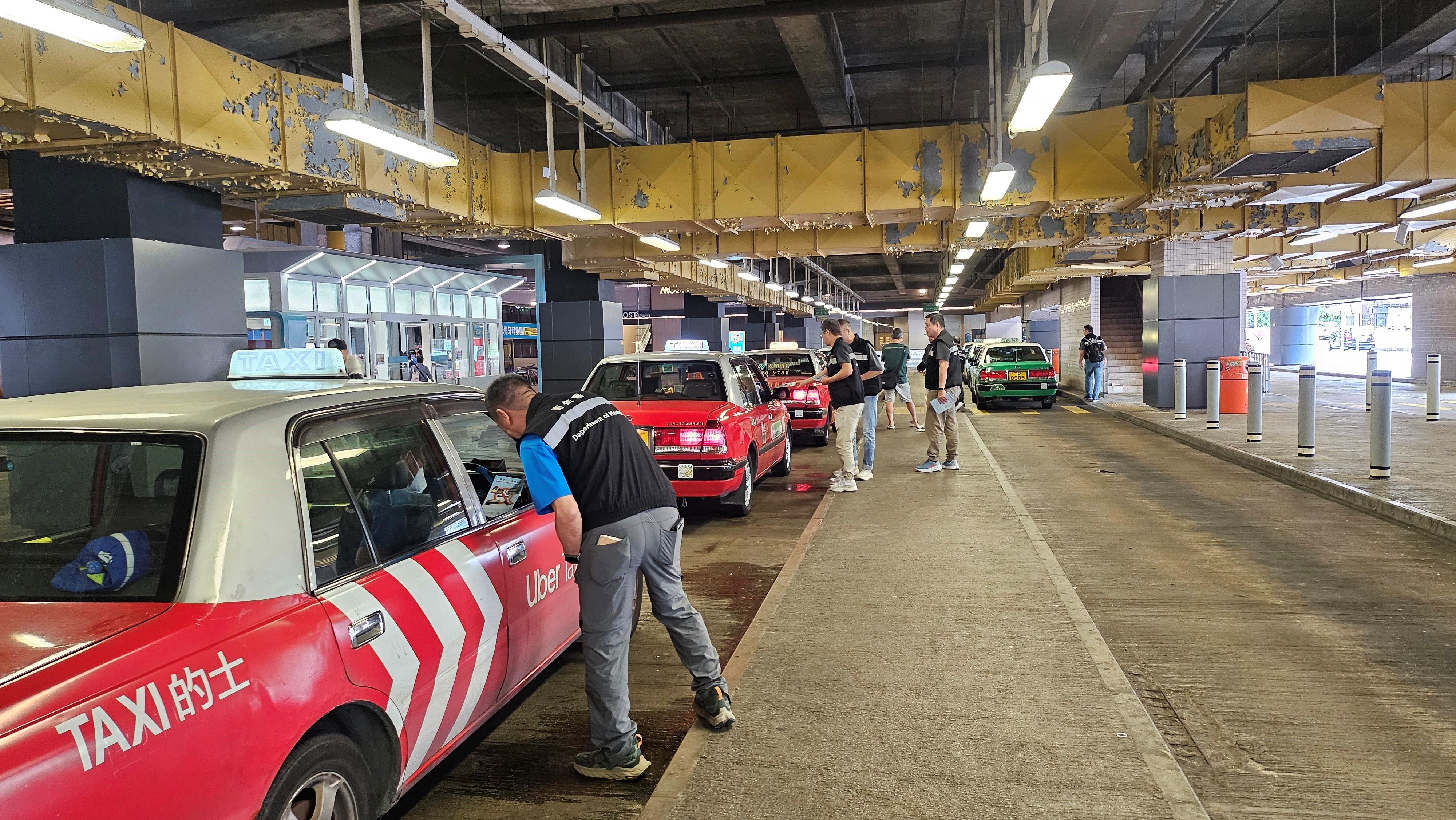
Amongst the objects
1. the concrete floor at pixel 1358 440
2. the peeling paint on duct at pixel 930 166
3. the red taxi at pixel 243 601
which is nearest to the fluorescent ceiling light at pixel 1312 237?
the concrete floor at pixel 1358 440

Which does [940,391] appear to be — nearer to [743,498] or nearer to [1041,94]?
[743,498]

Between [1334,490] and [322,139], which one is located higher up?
[322,139]

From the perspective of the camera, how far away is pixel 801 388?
14.1 metres

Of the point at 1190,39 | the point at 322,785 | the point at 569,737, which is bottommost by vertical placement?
the point at 569,737

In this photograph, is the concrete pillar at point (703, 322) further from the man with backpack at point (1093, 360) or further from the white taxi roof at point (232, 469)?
the white taxi roof at point (232, 469)

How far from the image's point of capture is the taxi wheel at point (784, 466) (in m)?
11.4

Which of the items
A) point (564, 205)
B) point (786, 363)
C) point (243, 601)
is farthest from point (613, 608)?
point (786, 363)

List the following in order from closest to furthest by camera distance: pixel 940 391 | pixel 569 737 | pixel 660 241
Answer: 1. pixel 569 737
2. pixel 940 391
3. pixel 660 241

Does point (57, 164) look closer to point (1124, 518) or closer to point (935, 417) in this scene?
point (935, 417)

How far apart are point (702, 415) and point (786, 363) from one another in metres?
7.79

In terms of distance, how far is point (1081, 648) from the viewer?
15.4 ft

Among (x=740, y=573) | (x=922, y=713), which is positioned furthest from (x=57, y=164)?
(x=922, y=713)

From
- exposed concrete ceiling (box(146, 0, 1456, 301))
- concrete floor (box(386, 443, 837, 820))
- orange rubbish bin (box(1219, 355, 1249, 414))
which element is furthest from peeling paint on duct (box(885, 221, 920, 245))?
concrete floor (box(386, 443, 837, 820))

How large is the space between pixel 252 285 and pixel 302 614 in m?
15.4
